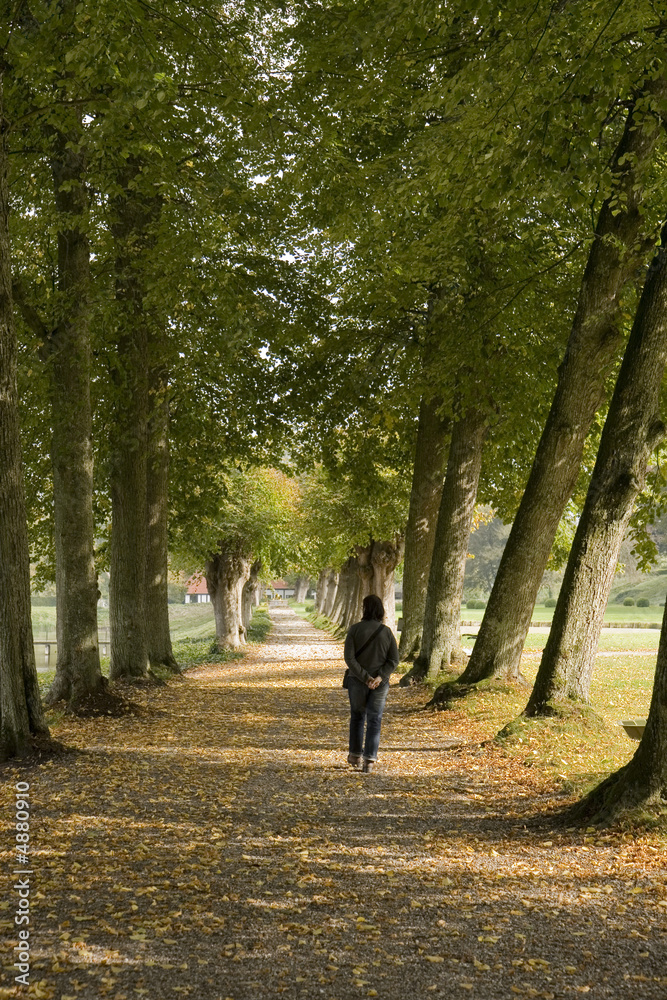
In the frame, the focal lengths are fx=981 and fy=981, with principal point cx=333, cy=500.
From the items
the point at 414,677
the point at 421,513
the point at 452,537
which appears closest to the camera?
the point at 452,537

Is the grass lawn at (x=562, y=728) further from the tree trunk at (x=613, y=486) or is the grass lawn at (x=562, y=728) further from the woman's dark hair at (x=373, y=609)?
the woman's dark hair at (x=373, y=609)

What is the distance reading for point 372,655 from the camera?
1045 cm

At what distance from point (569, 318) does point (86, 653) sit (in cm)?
935

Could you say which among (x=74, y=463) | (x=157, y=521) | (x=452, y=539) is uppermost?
(x=74, y=463)

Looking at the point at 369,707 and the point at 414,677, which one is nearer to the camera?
the point at 369,707

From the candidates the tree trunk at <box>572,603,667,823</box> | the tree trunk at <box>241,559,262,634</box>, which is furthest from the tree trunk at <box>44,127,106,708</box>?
the tree trunk at <box>241,559,262,634</box>

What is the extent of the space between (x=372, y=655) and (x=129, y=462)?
27.3 ft

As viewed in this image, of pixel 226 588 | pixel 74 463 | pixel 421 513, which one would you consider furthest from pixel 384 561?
pixel 74 463

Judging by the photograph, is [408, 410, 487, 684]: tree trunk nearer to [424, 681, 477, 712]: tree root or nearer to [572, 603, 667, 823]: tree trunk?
[424, 681, 477, 712]: tree root

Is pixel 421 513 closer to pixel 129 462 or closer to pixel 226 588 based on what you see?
pixel 129 462

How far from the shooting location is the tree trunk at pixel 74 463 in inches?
559

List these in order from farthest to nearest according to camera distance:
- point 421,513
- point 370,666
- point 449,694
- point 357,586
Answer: point 357,586, point 421,513, point 449,694, point 370,666

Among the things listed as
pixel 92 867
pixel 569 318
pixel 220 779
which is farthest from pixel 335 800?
pixel 569 318

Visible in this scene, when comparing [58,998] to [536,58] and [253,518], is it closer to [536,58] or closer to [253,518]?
[536,58]
